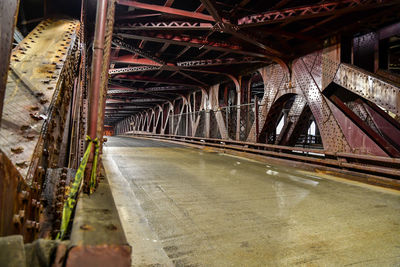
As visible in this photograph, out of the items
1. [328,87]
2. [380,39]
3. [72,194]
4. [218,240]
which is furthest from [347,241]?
[380,39]

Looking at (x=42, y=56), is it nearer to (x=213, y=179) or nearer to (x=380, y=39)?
(x=213, y=179)

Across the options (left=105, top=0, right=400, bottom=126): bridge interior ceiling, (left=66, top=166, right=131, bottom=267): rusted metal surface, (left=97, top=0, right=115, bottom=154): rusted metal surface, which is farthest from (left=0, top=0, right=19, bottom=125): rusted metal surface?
(left=105, top=0, right=400, bottom=126): bridge interior ceiling

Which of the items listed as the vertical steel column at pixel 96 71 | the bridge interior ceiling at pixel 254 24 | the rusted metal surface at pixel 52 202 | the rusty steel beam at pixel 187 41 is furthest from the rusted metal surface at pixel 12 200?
the rusty steel beam at pixel 187 41

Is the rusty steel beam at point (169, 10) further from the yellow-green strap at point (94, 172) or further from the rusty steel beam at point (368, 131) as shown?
the yellow-green strap at point (94, 172)

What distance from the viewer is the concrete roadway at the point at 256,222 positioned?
2.28m

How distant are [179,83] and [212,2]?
35.2 ft

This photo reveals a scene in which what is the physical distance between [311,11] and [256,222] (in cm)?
608

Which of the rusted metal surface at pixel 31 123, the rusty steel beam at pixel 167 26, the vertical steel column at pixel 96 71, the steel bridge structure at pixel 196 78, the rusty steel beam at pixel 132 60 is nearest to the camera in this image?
the rusted metal surface at pixel 31 123

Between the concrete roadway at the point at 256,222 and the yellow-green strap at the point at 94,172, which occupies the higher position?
the yellow-green strap at the point at 94,172

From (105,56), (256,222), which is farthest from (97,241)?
(105,56)

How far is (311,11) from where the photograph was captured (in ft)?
21.2

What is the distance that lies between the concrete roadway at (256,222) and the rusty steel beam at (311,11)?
172 inches

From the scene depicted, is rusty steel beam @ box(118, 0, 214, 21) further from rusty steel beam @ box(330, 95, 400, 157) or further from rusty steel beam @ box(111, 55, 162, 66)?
rusty steel beam @ box(111, 55, 162, 66)

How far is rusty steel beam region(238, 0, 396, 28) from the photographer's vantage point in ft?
18.8
